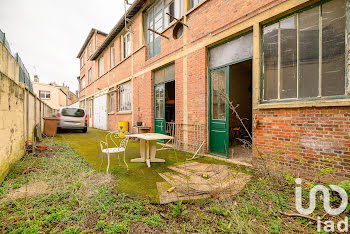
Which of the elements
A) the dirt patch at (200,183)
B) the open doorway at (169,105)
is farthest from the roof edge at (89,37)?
the dirt patch at (200,183)

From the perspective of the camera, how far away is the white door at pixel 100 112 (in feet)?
45.1

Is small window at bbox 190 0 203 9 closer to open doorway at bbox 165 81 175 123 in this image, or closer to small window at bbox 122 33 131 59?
open doorway at bbox 165 81 175 123

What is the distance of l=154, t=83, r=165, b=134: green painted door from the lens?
7457 millimetres

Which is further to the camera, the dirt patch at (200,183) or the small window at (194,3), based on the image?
the small window at (194,3)

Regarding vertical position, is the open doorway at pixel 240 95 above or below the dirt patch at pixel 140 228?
above

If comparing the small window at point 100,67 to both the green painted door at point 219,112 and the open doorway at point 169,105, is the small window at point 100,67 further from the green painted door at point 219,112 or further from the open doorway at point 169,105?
the green painted door at point 219,112

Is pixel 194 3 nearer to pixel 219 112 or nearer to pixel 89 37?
pixel 219 112

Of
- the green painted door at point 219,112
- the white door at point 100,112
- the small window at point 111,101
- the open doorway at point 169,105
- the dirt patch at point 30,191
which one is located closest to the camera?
the dirt patch at point 30,191

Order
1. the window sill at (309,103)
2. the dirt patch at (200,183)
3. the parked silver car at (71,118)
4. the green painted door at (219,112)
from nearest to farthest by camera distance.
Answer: the dirt patch at (200,183), the window sill at (309,103), the green painted door at (219,112), the parked silver car at (71,118)

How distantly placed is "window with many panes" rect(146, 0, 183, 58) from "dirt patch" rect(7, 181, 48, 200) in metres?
6.59

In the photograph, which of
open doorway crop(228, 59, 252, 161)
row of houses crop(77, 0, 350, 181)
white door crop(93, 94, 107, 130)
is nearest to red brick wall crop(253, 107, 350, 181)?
row of houses crop(77, 0, 350, 181)

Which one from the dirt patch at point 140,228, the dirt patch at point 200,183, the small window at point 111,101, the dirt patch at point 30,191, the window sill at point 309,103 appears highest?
the small window at point 111,101

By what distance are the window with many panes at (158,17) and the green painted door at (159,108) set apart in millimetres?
1755

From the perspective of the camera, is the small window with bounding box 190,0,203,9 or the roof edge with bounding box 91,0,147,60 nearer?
the small window with bounding box 190,0,203,9
